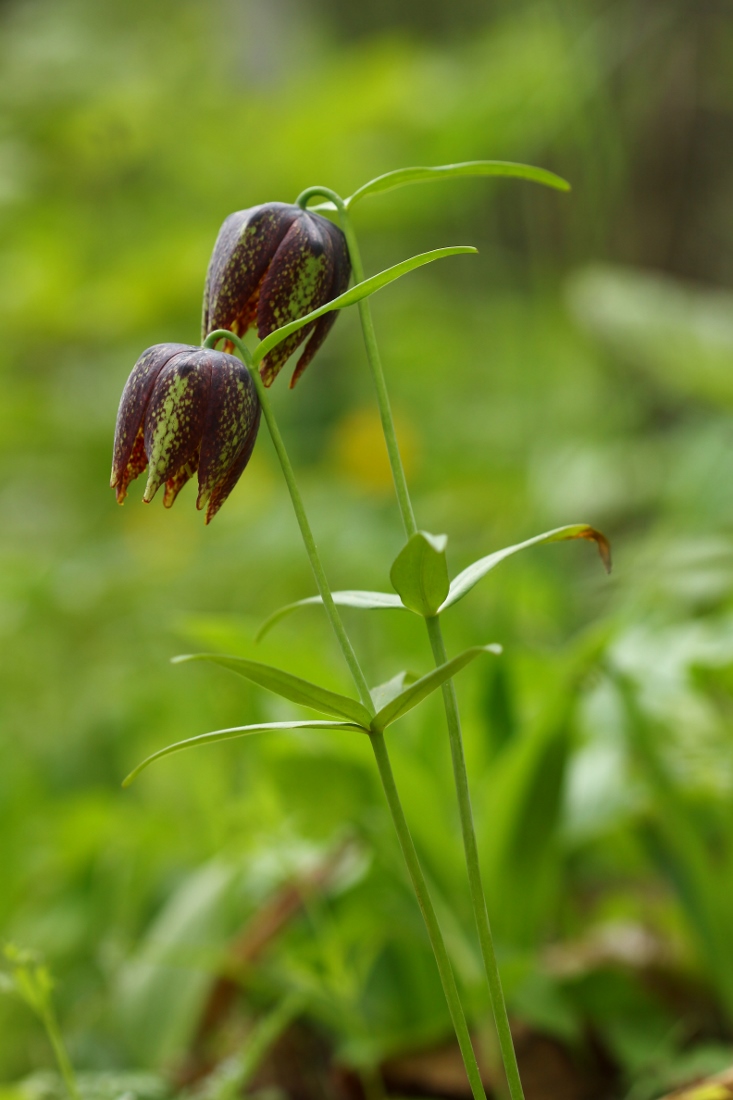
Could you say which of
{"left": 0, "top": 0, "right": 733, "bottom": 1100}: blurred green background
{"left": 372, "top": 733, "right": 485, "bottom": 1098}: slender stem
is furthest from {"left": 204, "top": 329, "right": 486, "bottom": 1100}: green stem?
{"left": 0, "top": 0, "right": 733, "bottom": 1100}: blurred green background

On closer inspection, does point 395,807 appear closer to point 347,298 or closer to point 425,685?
point 425,685

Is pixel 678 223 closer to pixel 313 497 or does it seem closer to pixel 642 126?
pixel 642 126

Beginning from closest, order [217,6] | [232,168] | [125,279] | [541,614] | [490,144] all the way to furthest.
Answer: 1. [541,614]
2. [125,279]
3. [490,144]
4. [232,168]
5. [217,6]

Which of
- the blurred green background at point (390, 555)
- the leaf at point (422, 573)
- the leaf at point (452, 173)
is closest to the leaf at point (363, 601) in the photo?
the leaf at point (422, 573)

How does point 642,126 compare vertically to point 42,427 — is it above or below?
above

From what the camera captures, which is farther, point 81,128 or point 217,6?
point 217,6

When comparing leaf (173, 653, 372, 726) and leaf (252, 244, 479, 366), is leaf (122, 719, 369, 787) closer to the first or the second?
leaf (173, 653, 372, 726)

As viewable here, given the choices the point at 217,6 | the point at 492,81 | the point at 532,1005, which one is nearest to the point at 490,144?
the point at 492,81

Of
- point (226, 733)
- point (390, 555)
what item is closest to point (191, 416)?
point (226, 733)
